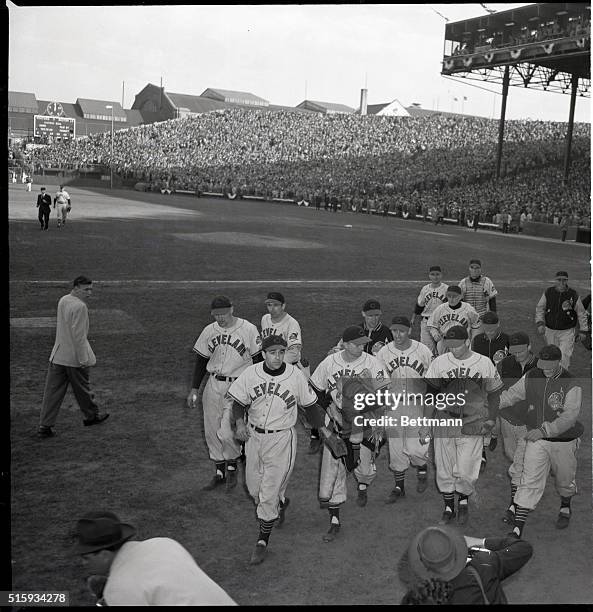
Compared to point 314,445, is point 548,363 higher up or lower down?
higher up

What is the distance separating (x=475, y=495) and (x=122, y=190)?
32.8 ft

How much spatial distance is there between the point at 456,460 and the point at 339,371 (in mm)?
1336

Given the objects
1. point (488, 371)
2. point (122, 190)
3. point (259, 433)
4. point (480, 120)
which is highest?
point (480, 120)

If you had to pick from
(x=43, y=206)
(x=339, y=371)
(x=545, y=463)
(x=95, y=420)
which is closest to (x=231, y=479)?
(x=339, y=371)

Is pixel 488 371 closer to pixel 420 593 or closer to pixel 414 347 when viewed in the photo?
pixel 414 347

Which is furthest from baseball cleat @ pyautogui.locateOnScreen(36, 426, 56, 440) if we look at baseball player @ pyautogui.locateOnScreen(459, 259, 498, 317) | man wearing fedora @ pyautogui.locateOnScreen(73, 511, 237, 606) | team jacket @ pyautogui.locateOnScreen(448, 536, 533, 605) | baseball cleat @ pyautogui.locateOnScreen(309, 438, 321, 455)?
baseball player @ pyautogui.locateOnScreen(459, 259, 498, 317)

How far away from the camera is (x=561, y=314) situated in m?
9.42

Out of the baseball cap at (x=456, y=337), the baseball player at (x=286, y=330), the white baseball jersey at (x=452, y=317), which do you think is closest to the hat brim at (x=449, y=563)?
the baseball cap at (x=456, y=337)

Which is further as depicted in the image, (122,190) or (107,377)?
(122,190)

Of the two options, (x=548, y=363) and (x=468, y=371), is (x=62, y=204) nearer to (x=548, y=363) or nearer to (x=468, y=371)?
(x=468, y=371)

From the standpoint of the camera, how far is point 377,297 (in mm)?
15328

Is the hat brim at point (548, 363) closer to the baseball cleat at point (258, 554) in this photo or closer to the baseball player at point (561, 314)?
the baseball cleat at point (258, 554)

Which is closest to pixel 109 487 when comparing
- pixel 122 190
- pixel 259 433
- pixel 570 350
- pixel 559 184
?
pixel 259 433

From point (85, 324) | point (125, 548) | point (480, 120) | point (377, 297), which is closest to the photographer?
point (125, 548)
